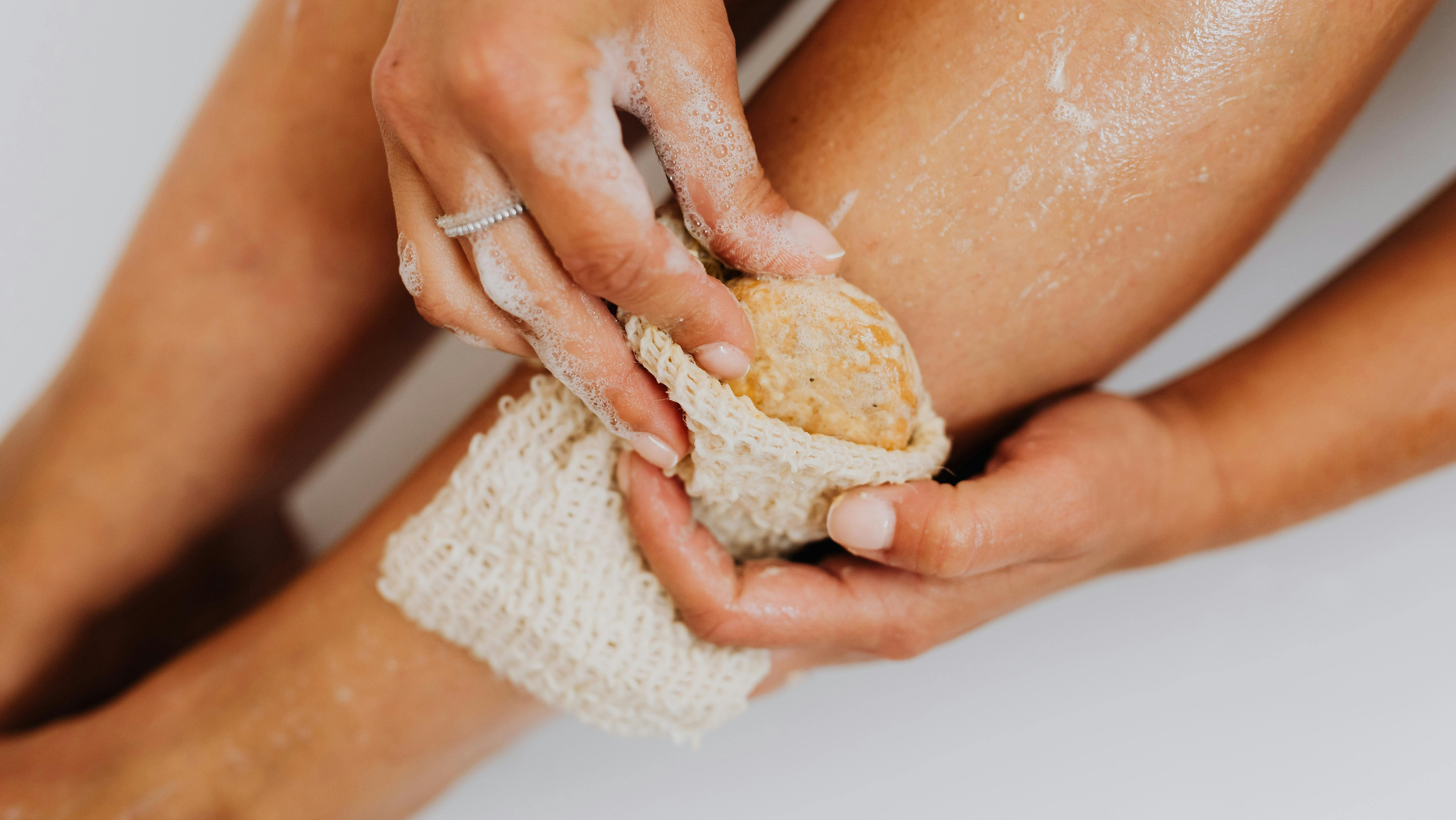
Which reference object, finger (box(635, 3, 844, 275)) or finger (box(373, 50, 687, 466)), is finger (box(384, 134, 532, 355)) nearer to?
finger (box(373, 50, 687, 466))

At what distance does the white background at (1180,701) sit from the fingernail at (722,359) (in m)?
0.60

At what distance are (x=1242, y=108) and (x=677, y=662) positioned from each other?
0.50m

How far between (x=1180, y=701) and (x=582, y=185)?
90cm

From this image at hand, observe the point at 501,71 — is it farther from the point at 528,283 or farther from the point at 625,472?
the point at 625,472

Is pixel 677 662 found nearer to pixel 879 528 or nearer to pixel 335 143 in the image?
pixel 879 528

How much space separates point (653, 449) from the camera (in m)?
0.52

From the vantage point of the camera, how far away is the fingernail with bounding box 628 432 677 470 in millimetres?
518

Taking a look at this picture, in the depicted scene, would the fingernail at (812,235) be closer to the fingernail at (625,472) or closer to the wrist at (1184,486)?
the fingernail at (625,472)

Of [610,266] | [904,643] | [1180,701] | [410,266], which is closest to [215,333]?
[410,266]

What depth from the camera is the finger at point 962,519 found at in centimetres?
54

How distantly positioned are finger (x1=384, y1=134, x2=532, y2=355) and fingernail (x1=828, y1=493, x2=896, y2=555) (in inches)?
8.6

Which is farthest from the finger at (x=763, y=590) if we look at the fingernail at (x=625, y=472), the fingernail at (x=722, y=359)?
the fingernail at (x=722, y=359)

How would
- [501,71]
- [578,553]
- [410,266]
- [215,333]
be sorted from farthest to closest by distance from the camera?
[215,333] → [578,553] → [410,266] → [501,71]

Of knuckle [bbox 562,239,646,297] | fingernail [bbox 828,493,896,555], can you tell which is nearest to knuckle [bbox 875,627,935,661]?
fingernail [bbox 828,493,896,555]
